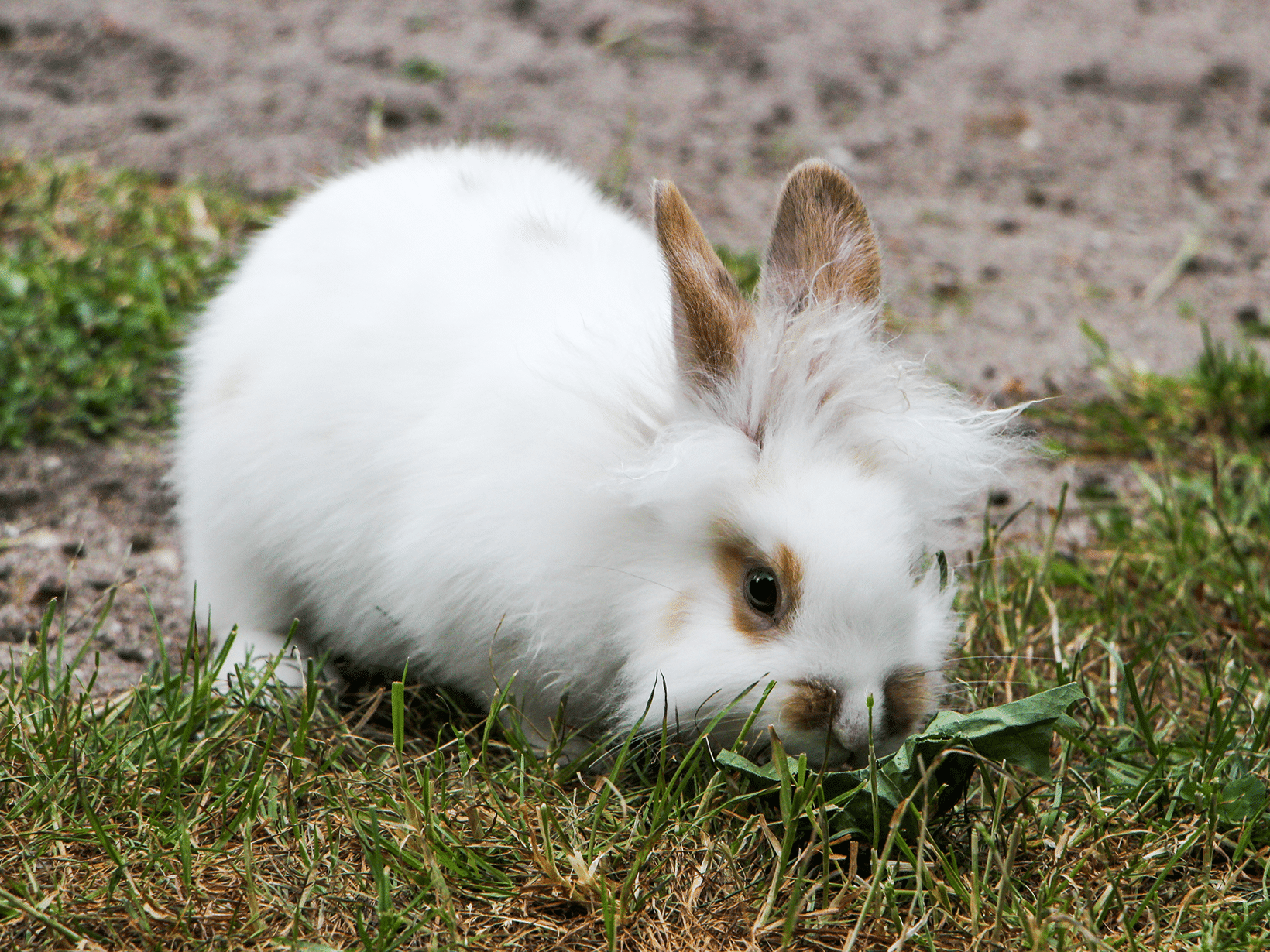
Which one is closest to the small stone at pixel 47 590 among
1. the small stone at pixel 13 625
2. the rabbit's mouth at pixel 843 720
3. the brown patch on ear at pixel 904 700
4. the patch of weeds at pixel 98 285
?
the small stone at pixel 13 625

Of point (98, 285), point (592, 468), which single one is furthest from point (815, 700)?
point (98, 285)

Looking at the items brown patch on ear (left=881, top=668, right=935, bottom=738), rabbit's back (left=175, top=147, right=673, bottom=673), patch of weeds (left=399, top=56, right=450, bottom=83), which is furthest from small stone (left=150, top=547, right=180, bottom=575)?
patch of weeds (left=399, top=56, right=450, bottom=83)

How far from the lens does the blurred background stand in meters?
4.95

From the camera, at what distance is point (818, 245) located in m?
2.42

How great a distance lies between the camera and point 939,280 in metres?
4.97

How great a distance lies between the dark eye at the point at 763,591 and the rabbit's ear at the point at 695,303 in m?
0.34

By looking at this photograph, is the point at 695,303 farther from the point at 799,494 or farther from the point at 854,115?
the point at 854,115

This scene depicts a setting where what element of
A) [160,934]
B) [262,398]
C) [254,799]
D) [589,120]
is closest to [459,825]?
[254,799]

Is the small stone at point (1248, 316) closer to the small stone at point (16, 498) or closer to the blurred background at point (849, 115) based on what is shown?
the blurred background at point (849, 115)

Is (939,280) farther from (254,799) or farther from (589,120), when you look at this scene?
(254,799)

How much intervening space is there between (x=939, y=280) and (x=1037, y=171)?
1262 mm

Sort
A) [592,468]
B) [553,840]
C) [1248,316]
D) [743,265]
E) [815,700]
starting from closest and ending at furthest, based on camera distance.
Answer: [815,700], [553,840], [592,468], [743,265], [1248,316]

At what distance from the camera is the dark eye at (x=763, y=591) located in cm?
216

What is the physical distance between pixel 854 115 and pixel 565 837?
15.2ft
